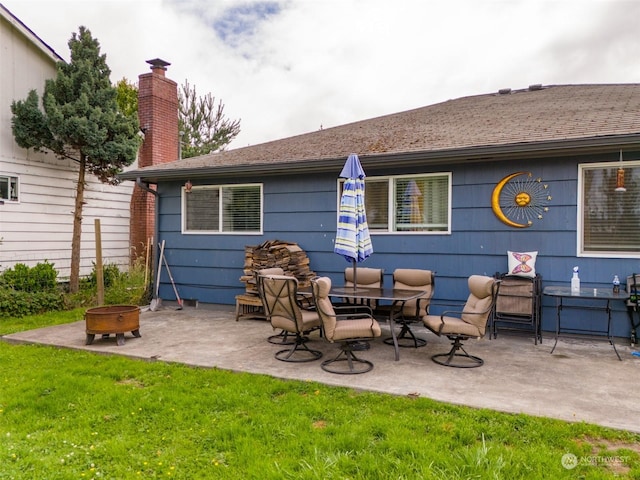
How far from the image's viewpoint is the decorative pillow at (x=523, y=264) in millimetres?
5312

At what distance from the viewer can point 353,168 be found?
4879 millimetres

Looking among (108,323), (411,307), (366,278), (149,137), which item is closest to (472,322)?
(411,307)

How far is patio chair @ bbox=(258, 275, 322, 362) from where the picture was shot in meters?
4.30

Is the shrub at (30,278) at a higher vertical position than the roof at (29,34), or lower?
lower

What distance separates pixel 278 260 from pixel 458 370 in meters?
3.16

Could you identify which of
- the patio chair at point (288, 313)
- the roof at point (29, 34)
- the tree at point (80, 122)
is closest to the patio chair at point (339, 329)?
the patio chair at point (288, 313)

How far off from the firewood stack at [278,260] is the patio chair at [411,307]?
4.74 ft

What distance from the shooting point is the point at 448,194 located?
19.3 feet

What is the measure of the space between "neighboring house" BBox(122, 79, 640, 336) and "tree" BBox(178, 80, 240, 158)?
15.8 metres

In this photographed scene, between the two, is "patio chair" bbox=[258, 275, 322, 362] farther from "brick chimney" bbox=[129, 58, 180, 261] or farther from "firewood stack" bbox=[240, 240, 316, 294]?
"brick chimney" bbox=[129, 58, 180, 261]

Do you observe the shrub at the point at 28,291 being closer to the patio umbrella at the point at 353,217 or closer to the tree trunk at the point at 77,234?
the tree trunk at the point at 77,234

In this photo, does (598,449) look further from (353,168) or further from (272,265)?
(272,265)

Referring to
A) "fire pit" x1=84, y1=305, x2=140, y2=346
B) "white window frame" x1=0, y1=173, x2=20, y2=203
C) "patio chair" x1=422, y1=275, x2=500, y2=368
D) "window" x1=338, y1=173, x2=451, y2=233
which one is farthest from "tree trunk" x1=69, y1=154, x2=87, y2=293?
"patio chair" x1=422, y1=275, x2=500, y2=368

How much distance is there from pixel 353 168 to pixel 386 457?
10.4 ft
